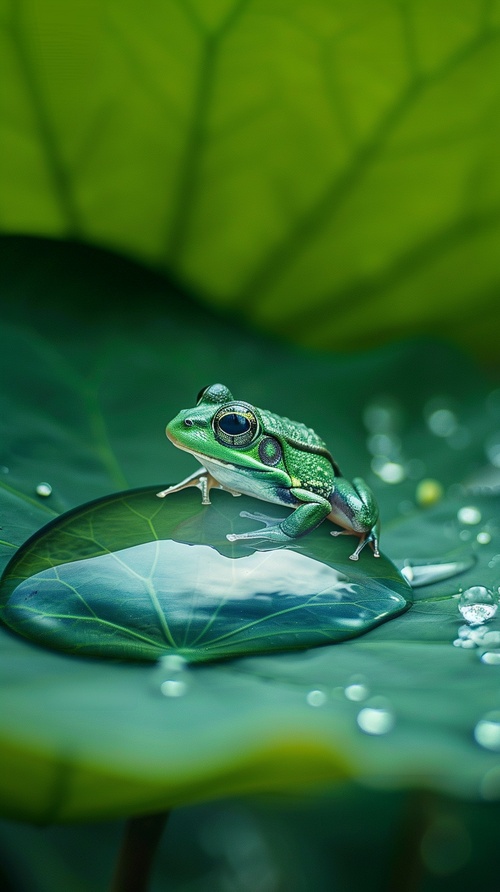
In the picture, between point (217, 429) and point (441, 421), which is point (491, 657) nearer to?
point (217, 429)

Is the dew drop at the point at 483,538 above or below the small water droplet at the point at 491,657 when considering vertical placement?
above

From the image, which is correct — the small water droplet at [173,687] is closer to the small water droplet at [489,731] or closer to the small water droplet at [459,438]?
the small water droplet at [489,731]

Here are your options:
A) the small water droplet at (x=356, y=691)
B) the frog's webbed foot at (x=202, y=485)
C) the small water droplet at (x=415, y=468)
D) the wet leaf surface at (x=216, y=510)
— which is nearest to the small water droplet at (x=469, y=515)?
the wet leaf surface at (x=216, y=510)

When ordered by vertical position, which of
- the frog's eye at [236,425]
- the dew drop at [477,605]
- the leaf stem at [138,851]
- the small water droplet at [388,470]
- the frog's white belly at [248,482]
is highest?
the small water droplet at [388,470]

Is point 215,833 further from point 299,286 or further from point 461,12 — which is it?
point 461,12

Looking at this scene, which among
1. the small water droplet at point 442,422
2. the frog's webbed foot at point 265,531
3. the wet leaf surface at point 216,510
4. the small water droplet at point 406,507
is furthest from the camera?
the small water droplet at point 442,422

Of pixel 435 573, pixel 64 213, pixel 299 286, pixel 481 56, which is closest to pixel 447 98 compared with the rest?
pixel 481 56
